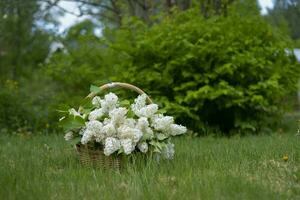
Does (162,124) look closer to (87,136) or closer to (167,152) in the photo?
(167,152)

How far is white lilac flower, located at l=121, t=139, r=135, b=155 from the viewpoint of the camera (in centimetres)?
462

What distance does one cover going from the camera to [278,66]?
390 inches

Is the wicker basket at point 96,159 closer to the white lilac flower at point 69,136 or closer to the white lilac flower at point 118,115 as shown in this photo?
the white lilac flower at point 69,136

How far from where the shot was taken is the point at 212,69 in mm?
9406

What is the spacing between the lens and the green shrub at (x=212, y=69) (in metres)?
9.21

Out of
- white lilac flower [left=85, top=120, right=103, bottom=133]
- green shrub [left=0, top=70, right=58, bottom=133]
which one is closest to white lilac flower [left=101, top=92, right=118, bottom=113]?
white lilac flower [left=85, top=120, right=103, bottom=133]

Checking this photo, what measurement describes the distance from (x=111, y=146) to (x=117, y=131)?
237 mm

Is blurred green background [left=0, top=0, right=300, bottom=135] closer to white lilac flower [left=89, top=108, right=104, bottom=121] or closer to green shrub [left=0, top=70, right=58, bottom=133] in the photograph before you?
green shrub [left=0, top=70, right=58, bottom=133]

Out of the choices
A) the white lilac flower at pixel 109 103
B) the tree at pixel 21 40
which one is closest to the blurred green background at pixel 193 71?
the white lilac flower at pixel 109 103

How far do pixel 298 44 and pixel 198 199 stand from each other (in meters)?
9.86

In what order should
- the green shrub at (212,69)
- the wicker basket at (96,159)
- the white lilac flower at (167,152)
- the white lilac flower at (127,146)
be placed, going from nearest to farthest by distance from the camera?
1. the white lilac flower at (127,146)
2. the wicker basket at (96,159)
3. the white lilac flower at (167,152)
4. the green shrub at (212,69)

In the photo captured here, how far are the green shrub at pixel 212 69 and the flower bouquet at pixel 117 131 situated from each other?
4059 millimetres

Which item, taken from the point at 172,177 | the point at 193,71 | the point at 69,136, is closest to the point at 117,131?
the point at 69,136

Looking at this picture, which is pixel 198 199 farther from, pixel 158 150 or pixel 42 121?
pixel 42 121
